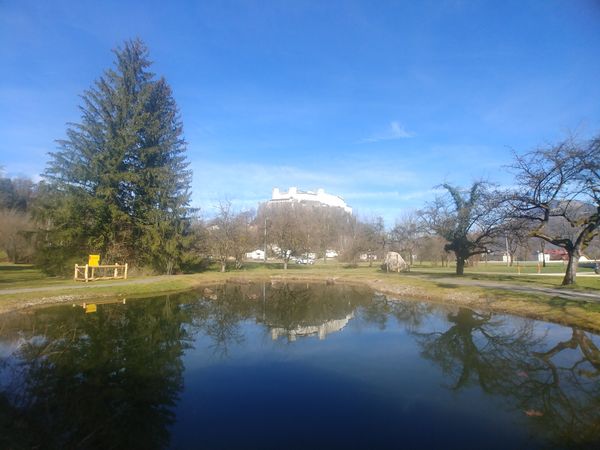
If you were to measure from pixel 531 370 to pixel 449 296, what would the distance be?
9916 mm

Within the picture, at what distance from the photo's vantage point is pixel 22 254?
36.9 m

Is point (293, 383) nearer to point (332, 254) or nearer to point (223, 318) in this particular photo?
point (223, 318)

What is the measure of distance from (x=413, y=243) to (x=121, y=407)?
45018 millimetres

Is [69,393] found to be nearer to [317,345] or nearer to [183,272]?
[317,345]

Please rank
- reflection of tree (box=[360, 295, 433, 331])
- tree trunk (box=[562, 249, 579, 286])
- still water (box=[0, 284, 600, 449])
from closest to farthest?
still water (box=[0, 284, 600, 449]), reflection of tree (box=[360, 295, 433, 331]), tree trunk (box=[562, 249, 579, 286])

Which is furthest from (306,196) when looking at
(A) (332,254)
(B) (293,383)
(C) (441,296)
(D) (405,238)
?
(B) (293,383)

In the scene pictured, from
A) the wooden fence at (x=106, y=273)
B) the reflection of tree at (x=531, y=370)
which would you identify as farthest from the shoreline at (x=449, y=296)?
the wooden fence at (x=106, y=273)

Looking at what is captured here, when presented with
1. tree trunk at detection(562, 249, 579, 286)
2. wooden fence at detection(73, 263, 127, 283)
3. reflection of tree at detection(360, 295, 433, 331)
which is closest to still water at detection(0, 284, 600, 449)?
reflection of tree at detection(360, 295, 433, 331)

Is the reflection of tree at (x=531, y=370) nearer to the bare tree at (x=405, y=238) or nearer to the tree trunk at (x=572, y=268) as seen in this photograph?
the tree trunk at (x=572, y=268)

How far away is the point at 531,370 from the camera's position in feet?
Result: 25.0

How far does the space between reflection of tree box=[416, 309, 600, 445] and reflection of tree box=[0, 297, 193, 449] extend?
602cm

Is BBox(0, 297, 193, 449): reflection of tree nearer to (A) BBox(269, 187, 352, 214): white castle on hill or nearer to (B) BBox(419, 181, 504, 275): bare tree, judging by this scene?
(B) BBox(419, 181, 504, 275): bare tree

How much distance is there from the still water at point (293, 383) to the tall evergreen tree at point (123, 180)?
14.3 metres

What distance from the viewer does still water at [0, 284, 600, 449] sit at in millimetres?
4902
